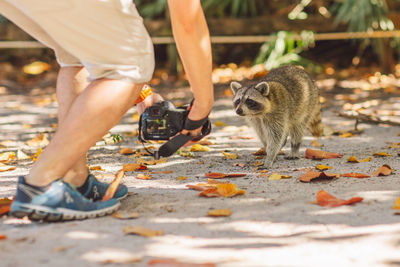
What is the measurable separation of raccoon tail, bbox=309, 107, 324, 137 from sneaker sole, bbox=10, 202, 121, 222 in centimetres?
295

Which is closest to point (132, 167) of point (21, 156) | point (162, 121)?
point (162, 121)

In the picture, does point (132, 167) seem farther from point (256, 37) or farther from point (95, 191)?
point (256, 37)

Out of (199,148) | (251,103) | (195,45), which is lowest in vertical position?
(199,148)

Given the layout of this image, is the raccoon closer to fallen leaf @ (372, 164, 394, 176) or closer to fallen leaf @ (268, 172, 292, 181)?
fallen leaf @ (268, 172, 292, 181)

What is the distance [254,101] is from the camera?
15.0ft

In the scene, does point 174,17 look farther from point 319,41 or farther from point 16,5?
point 319,41

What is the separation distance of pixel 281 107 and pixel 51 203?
269 cm

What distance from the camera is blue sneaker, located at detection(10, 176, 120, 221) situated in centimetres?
251

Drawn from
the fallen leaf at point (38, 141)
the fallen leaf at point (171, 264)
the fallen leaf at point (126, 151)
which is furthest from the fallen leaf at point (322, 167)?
the fallen leaf at point (38, 141)

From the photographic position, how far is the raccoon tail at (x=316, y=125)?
5.10 m

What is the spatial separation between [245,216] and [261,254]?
0.55 meters

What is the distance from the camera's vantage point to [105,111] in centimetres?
250

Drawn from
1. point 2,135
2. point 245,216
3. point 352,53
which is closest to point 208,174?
point 245,216

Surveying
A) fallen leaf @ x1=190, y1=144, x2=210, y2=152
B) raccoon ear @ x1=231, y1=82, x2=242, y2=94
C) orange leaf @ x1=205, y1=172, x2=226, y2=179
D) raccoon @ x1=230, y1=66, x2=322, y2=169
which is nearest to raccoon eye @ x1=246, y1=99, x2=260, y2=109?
raccoon @ x1=230, y1=66, x2=322, y2=169
